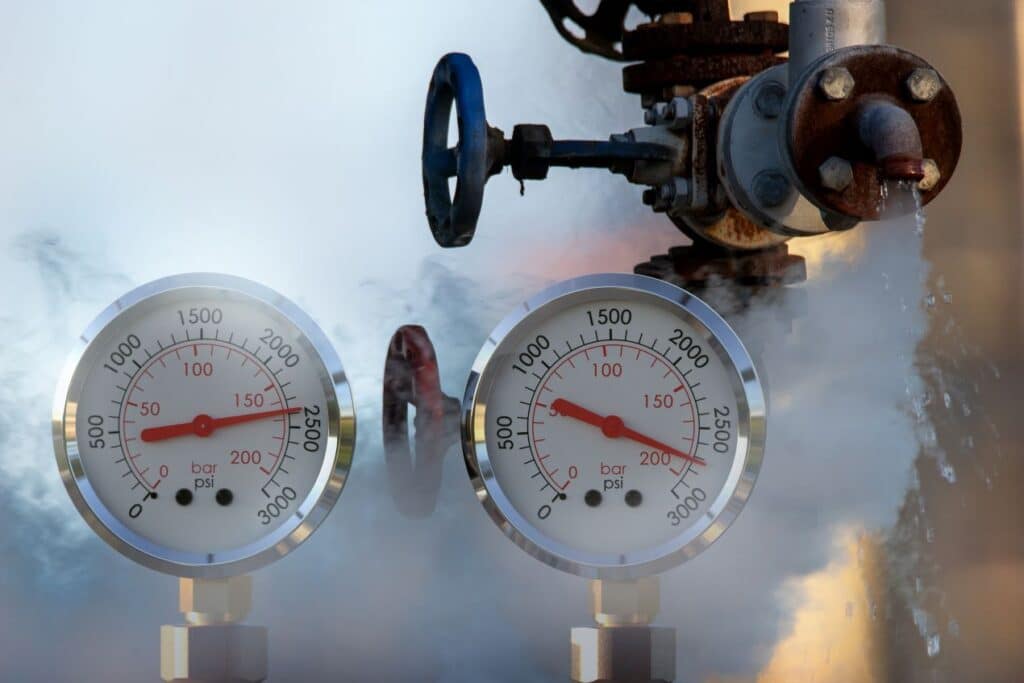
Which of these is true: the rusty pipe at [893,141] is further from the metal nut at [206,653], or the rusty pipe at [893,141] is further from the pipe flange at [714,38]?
the metal nut at [206,653]

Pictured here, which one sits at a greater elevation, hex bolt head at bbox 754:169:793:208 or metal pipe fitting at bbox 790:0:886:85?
metal pipe fitting at bbox 790:0:886:85

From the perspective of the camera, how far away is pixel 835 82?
148 centimetres

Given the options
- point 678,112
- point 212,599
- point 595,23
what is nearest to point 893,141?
point 678,112

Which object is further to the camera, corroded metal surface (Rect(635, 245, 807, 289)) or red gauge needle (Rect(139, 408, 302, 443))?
corroded metal surface (Rect(635, 245, 807, 289))

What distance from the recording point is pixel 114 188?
71.0 inches

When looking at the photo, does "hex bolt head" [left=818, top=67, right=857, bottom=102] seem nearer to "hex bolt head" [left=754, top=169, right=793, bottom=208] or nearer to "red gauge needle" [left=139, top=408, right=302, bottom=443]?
"hex bolt head" [left=754, top=169, right=793, bottom=208]

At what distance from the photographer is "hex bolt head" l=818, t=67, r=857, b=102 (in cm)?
148

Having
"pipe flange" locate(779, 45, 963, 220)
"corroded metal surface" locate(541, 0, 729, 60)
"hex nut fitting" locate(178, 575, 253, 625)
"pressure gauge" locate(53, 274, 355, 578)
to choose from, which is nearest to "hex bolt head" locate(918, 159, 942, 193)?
"pipe flange" locate(779, 45, 963, 220)

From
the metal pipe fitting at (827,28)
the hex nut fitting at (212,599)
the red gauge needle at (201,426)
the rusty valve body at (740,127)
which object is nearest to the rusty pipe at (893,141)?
the rusty valve body at (740,127)

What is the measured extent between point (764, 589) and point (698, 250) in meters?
0.42

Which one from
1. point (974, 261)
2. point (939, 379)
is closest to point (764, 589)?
point (939, 379)

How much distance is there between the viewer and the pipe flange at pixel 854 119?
1.49 meters

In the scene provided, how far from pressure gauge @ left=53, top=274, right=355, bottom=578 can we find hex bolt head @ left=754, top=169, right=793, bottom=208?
0.48 meters

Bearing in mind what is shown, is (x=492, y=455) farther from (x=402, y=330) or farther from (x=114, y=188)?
(x=114, y=188)
